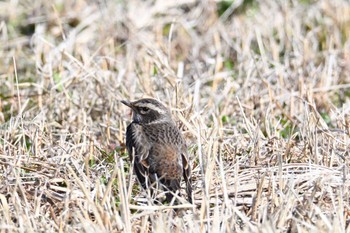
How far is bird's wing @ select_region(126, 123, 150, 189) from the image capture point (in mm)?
7160

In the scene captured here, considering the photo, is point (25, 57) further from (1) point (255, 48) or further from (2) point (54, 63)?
(1) point (255, 48)

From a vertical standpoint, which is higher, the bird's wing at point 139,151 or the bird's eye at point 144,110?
the bird's eye at point 144,110

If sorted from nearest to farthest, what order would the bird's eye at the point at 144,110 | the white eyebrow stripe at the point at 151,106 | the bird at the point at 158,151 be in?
1. the bird at the point at 158,151
2. the white eyebrow stripe at the point at 151,106
3. the bird's eye at the point at 144,110

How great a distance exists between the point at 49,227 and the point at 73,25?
23.4 feet

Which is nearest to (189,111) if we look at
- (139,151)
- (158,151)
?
(158,151)

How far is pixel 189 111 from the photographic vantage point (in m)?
8.39

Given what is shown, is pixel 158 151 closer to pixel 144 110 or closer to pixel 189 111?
pixel 144 110

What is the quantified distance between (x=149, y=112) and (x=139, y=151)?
814 millimetres

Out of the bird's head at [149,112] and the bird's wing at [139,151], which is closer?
the bird's wing at [139,151]

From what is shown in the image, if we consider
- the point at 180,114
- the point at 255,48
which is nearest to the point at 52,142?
the point at 180,114

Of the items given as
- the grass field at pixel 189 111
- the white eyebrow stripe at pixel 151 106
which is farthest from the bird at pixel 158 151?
the grass field at pixel 189 111

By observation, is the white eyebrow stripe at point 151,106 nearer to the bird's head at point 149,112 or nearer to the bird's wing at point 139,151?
the bird's head at point 149,112

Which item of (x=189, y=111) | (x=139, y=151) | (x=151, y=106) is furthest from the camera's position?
(x=189, y=111)

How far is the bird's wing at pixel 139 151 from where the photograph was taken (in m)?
7.16
